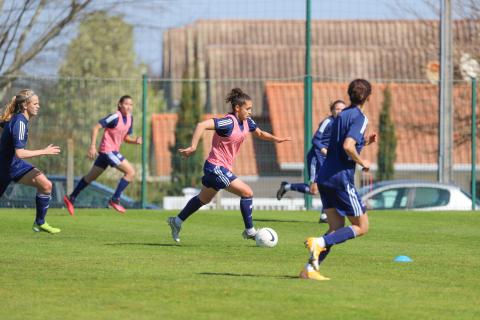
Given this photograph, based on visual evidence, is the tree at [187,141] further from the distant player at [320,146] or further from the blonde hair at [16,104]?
the blonde hair at [16,104]

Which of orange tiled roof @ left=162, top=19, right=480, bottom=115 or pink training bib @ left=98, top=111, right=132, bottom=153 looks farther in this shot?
orange tiled roof @ left=162, top=19, right=480, bottom=115

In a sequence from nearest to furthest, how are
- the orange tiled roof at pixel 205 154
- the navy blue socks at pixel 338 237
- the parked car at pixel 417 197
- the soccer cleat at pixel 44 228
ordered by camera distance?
the navy blue socks at pixel 338 237 → the soccer cleat at pixel 44 228 → the parked car at pixel 417 197 → the orange tiled roof at pixel 205 154

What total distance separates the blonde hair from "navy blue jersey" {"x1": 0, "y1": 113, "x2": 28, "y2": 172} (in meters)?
0.07

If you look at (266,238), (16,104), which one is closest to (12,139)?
(16,104)

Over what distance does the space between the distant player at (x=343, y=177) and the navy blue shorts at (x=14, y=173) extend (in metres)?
5.15

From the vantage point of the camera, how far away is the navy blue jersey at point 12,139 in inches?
574

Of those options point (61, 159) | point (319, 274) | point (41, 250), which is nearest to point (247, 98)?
point (41, 250)

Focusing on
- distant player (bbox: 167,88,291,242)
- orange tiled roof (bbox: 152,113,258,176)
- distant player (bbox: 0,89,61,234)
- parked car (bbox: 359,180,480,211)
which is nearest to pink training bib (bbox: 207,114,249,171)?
distant player (bbox: 167,88,291,242)

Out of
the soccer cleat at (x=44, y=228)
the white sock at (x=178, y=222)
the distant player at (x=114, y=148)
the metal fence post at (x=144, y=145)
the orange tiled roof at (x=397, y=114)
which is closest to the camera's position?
the white sock at (x=178, y=222)

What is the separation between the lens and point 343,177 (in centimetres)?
1130

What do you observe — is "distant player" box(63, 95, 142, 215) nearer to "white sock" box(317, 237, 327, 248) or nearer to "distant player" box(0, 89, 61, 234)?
"distant player" box(0, 89, 61, 234)

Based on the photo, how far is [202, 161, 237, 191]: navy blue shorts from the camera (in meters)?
14.8

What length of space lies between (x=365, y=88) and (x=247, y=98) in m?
3.53

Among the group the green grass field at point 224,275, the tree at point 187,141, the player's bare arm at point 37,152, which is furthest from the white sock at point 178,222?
the tree at point 187,141
